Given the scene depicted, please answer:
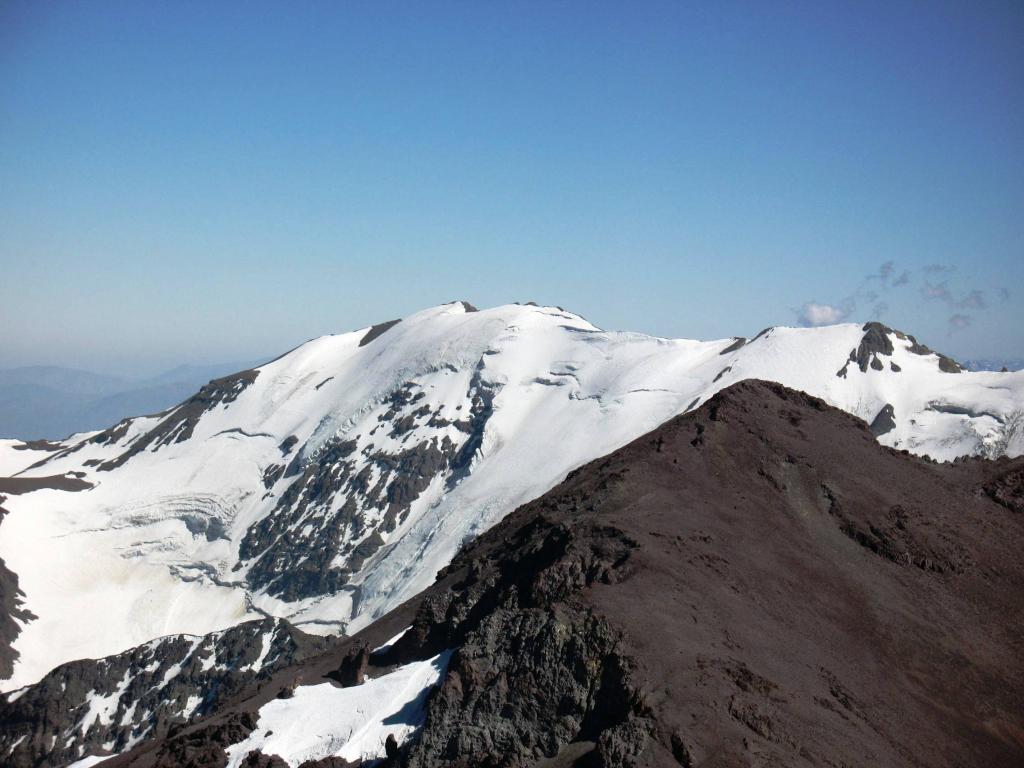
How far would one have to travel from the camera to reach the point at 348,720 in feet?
96.5

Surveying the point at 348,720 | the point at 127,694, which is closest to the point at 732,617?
the point at 348,720

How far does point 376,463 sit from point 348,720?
70061 millimetres

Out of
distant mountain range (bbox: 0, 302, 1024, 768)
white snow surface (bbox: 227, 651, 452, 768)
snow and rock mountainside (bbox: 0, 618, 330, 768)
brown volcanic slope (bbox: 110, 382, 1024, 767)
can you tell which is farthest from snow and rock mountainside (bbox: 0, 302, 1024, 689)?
white snow surface (bbox: 227, 651, 452, 768)

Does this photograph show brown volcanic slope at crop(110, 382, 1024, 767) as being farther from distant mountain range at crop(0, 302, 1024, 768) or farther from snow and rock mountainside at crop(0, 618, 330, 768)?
snow and rock mountainside at crop(0, 618, 330, 768)

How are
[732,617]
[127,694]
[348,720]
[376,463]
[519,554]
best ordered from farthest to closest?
[376,463] → [127,694] → [519,554] → [348,720] → [732,617]

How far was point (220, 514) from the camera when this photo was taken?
102500 mm

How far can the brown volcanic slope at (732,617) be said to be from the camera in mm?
24625

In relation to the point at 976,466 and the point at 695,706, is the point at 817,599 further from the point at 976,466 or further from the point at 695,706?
the point at 976,466

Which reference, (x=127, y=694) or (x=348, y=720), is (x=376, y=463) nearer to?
(x=127, y=694)

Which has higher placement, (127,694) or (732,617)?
(732,617)

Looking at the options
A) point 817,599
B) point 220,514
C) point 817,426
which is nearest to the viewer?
point 817,599

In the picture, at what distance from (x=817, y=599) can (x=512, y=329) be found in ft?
274

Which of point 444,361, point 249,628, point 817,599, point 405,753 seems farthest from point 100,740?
point 444,361

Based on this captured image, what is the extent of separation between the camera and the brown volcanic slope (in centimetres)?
2462
